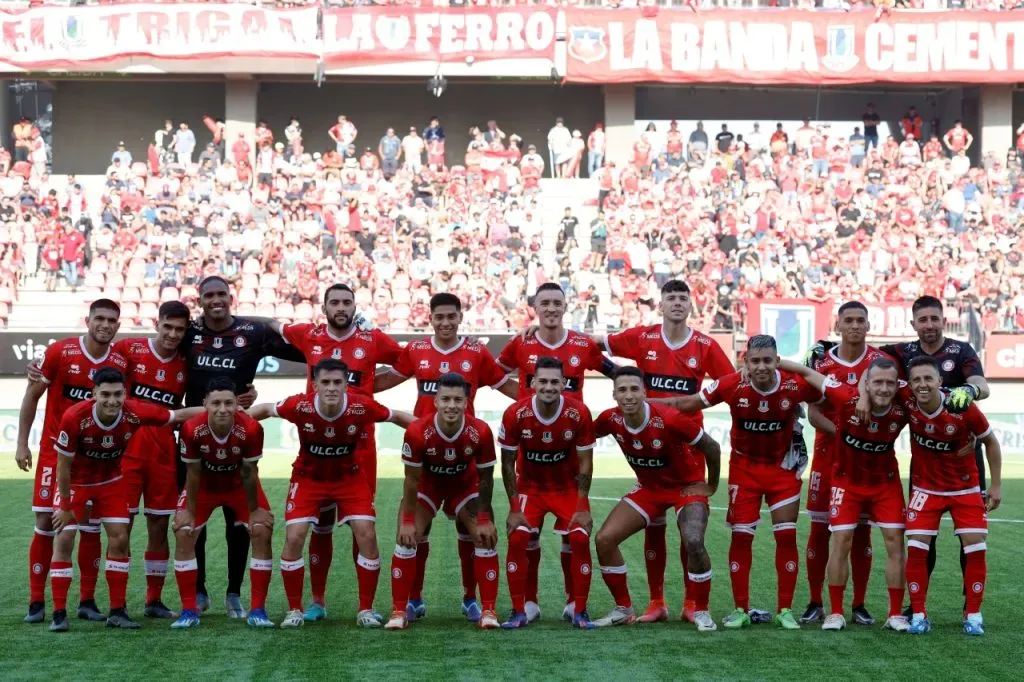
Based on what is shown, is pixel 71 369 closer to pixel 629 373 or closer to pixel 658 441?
pixel 629 373

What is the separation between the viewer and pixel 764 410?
30.3ft

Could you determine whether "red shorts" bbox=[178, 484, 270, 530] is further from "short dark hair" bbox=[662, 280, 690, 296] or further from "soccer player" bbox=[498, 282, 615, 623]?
"short dark hair" bbox=[662, 280, 690, 296]

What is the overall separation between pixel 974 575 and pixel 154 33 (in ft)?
82.3

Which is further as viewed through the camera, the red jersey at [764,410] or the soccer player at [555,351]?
the soccer player at [555,351]

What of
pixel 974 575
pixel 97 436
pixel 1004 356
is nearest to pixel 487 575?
pixel 97 436

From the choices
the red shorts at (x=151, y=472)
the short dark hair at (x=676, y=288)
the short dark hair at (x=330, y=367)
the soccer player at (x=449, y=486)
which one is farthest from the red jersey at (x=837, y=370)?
the red shorts at (x=151, y=472)

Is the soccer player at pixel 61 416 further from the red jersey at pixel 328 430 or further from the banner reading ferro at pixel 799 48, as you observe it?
the banner reading ferro at pixel 799 48

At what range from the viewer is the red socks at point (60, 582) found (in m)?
8.66

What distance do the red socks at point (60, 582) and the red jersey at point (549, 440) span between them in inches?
111

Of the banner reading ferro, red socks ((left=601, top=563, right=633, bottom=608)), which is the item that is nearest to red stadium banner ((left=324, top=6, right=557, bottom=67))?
the banner reading ferro

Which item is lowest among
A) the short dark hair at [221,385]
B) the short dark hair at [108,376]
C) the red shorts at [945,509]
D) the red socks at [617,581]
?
the red socks at [617,581]

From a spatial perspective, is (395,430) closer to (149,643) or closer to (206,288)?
(206,288)

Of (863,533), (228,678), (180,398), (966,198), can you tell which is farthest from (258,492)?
(966,198)

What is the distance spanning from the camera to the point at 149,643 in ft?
27.0
